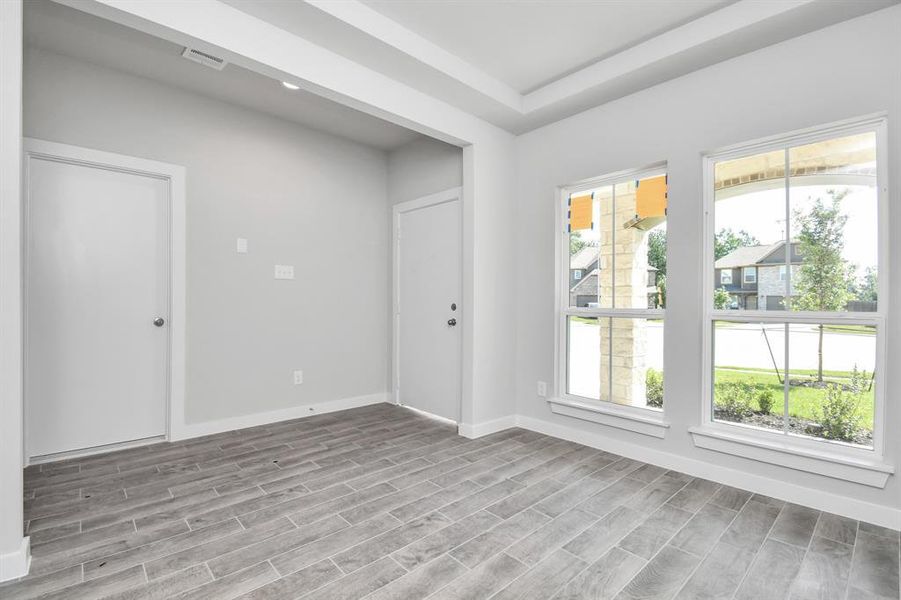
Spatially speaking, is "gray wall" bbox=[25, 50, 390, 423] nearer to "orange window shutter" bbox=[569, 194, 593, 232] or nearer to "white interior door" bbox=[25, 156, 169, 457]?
"white interior door" bbox=[25, 156, 169, 457]

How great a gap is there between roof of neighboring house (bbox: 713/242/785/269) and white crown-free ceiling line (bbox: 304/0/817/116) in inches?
49.2

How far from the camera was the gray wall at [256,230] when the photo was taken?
317 centimetres

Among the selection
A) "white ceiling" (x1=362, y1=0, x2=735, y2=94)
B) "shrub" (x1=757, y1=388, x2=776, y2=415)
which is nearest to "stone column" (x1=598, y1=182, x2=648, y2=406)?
"shrub" (x1=757, y1=388, x2=776, y2=415)

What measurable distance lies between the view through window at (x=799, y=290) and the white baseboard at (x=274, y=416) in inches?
127

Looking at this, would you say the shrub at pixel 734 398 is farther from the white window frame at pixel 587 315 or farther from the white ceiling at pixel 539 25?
the white ceiling at pixel 539 25

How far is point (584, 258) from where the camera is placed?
355 cm

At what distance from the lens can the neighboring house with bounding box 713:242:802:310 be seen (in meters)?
2.56

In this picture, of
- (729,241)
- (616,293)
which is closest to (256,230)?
(616,293)

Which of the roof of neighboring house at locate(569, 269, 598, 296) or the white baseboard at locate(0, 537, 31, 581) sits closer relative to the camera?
the white baseboard at locate(0, 537, 31, 581)

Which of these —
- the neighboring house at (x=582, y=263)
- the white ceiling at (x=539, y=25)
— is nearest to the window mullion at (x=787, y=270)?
the white ceiling at (x=539, y=25)

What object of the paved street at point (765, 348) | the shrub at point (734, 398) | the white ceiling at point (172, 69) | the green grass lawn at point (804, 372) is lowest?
the shrub at point (734, 398)

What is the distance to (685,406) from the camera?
2887mm

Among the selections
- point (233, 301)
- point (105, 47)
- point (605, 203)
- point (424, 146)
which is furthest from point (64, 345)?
point (605, 203)

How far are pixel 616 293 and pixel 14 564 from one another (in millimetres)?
3625
